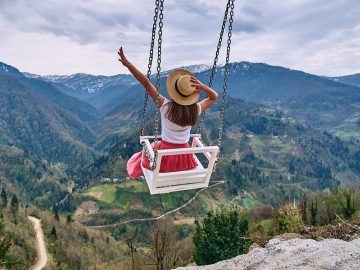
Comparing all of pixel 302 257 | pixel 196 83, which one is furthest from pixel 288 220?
pixel 196 83

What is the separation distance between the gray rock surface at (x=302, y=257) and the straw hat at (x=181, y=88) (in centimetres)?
486

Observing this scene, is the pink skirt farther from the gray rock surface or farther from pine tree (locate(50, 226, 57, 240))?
pine tree (locate(50, 226, 57, 240))

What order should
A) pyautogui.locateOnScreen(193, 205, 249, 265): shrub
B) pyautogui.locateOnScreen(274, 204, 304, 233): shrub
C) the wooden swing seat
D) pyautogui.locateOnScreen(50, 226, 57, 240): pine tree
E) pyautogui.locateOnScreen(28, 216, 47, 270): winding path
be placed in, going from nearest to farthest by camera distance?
the wooden swing seat, pyautogui.locateOnScreen(274, 204, 304, 233): shrub, pyautogui.locateOnScreen(193, 205, 249, 265): shrub, pyautogui.locateOnScreen(28, 216, 47, 270): winding path, pyautogui.locateOnScreen(50, 226, 57, 240): pine tree

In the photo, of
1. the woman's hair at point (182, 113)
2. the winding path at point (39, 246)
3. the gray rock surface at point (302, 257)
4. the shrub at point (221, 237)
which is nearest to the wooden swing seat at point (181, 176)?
the woman's hair at point (182, 113)

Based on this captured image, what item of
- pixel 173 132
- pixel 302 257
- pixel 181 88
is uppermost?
pixel 181 88

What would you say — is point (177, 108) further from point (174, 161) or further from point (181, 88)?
point (174, 161)

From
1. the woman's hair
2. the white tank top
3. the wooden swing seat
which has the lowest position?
the wooden swing seat

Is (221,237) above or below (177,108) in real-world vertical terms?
below

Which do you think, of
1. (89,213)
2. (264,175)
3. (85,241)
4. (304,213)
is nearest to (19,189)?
(89,213)

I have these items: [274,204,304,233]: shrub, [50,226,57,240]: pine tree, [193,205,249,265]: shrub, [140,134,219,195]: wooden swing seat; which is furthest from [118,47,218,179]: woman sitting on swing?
[50,226,57,240]: pine tree

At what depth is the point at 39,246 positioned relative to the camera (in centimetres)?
6556

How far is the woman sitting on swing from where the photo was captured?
6.55m

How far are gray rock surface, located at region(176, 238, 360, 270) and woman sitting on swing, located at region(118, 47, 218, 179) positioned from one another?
153 inches

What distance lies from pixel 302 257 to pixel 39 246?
64.1 metres
